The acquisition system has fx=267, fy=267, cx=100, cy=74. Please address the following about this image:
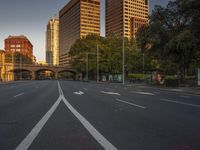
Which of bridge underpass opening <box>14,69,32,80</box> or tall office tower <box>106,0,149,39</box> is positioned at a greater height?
tall office tower <box>106,0,149,39</box>

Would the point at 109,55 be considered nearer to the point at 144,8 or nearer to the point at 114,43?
the point at 114,43

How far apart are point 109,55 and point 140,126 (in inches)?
2515

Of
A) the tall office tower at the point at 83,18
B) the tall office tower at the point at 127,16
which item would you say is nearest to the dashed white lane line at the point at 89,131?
the tall office tower at the point at 127,16

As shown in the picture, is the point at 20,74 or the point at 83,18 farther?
the point at 83,18

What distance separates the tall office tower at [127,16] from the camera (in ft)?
357

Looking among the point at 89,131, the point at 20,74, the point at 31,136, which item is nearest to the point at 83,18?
the point at 20,74

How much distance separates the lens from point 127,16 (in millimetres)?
107438

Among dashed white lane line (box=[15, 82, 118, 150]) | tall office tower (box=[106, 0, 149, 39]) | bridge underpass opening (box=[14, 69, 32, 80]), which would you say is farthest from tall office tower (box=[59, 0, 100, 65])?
dashed white lane line (box=[15, 82, 118, 150])

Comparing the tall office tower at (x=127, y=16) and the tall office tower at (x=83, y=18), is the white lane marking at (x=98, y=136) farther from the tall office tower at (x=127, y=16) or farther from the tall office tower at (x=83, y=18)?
the tall office tower at (x=83, y=18)

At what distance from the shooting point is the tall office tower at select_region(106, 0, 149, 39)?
10884cm

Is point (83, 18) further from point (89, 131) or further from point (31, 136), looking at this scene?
point (31, 136)

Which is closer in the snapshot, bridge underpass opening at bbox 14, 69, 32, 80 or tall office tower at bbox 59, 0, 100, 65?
bridge underpass opening at bbox 14, 69, 32, 80

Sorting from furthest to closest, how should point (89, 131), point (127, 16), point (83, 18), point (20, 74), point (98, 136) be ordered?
point (83, 18) < point (20, 74) < point (127, 16) < point (89, 131) < point (98, 136)

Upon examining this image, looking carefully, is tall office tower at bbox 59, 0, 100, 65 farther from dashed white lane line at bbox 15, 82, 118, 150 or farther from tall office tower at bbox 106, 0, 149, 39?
dashed white lane line at bbox 15, 82, 118, 150
